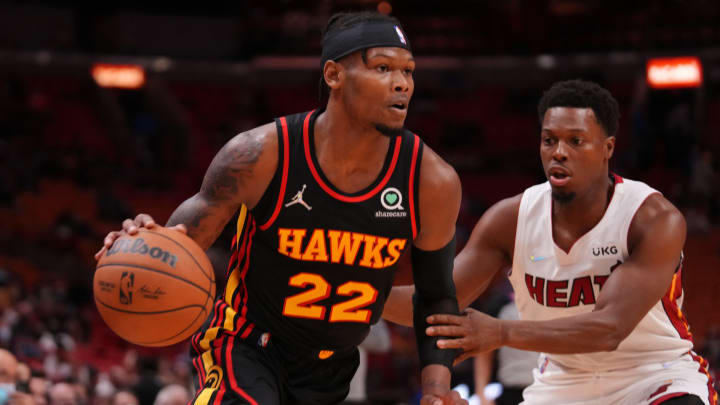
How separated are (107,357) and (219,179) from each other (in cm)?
1142

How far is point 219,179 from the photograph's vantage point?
139 inches

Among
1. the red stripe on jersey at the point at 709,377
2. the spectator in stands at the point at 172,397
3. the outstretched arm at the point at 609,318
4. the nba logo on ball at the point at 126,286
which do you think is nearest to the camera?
the nba logo on ball at the point at 126,286

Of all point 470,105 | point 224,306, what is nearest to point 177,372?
point 224,306

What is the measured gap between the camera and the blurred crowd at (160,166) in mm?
13930

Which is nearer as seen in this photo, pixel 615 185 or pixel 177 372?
pixel 615 185

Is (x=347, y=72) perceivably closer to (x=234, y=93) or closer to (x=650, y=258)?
(x=650, y=258)

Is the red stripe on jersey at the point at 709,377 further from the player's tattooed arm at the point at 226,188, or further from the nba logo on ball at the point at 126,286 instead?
the nba logo on ball at the point at 126,286

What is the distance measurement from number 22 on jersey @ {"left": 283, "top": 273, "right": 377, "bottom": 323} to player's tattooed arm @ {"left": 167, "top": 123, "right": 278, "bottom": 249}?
37 cm

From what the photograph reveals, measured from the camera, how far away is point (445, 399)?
3.55m

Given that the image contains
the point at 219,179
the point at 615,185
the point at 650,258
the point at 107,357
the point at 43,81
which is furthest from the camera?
the point at 43,81

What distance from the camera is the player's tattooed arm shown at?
3.54 metres

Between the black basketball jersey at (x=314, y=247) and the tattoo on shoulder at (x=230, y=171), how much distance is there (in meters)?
0.12

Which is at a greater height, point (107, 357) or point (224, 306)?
point (224, 306)

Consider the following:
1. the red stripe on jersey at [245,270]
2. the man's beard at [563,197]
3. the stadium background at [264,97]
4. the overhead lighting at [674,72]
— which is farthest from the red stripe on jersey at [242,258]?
the overhead lighting at [674,72]
